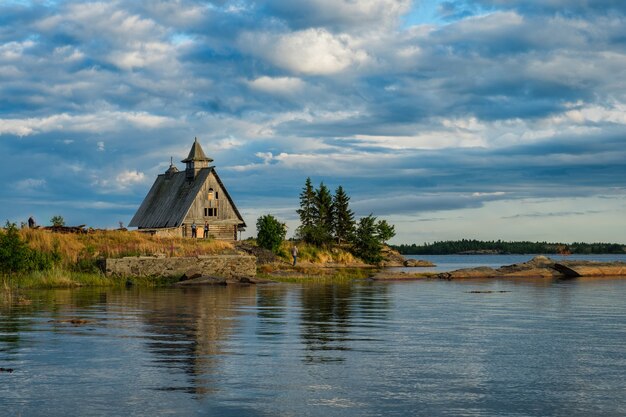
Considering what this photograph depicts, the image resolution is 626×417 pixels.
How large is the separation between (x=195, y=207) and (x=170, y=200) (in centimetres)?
628

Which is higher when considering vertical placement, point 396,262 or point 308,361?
point 396,262

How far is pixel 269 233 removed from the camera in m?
82.4

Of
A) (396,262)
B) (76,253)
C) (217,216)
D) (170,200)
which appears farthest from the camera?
(396,262)

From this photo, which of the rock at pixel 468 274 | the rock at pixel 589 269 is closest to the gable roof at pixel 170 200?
the rock at pixel 468 274

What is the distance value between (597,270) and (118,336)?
53171mm

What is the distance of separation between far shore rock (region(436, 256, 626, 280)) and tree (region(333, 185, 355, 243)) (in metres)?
38.4

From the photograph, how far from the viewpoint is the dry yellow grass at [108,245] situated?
46469 mm

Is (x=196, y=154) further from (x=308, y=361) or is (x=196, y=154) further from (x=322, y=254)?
(x=308, y=361)

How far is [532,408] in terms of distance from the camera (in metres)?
11.0

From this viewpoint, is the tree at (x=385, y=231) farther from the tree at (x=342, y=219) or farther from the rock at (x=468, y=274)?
the rock at (x=468, y=274)

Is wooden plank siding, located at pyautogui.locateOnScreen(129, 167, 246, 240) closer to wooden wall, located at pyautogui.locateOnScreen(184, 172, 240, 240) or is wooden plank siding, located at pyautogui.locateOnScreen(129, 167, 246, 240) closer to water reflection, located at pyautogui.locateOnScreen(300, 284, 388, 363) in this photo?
wooden wall, located at pyautogui.locateOnScreen(184, 172, 240, 240)

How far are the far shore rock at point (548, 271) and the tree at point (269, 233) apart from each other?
25361 millimetres

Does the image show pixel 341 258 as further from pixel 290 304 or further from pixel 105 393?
pixel 105 393

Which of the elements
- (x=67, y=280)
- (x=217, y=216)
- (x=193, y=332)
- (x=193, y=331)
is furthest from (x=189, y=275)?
(x=217, y=216)
